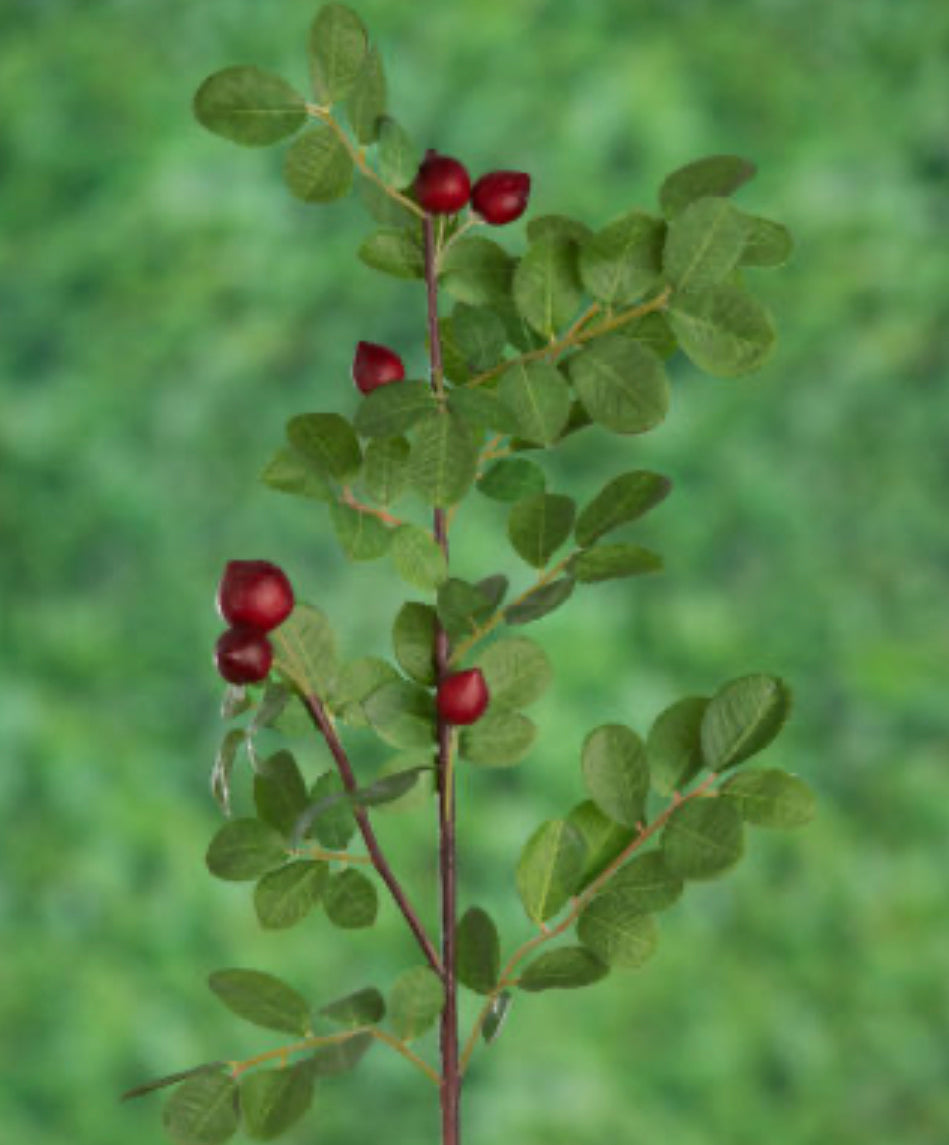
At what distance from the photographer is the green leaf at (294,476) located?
2.58ft

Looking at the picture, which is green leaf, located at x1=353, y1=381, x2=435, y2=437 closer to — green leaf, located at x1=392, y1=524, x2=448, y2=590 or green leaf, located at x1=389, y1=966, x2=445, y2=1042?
green leaf, located at x1=392, y1=524, x2=448, y2=590

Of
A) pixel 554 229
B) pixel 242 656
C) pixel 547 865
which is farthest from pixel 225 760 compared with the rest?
pixel 554 229

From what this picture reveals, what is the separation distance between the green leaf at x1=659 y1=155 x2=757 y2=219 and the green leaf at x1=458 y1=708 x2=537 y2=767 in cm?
21

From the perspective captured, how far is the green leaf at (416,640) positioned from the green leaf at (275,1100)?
0.52ft

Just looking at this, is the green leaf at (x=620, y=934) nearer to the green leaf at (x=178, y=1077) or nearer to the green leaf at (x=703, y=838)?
the green leaf at (x=703, y=838)

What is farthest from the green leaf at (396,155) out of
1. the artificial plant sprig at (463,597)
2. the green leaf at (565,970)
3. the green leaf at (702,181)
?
the green leaf at (565,970)

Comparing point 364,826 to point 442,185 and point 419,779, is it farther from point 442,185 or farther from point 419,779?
point 442,185

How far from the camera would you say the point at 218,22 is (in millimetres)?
2432

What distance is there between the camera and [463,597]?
757 millimetres

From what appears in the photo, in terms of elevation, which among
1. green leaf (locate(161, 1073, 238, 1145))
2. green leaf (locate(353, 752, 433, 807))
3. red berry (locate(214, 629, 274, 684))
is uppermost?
red berry (locate(214, 629, 274, 684))

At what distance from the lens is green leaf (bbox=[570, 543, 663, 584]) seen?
775 mm

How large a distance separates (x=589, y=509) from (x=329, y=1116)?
4.91 ft

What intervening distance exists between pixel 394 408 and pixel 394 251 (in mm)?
92

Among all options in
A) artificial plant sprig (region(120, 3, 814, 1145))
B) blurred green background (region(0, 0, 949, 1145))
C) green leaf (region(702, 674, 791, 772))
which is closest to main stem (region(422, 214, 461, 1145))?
artificial plant sprig (region(120, 3, 814, 1145))
